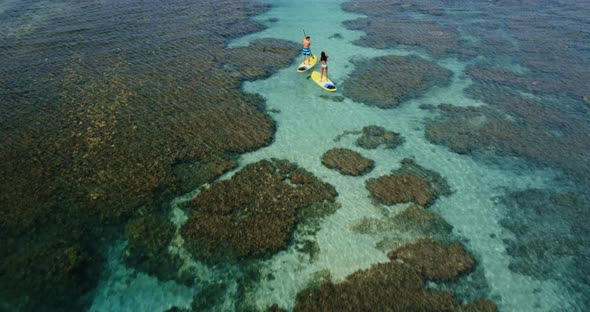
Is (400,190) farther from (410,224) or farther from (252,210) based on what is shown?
(252,210)

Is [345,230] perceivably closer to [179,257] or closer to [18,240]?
[179,257]

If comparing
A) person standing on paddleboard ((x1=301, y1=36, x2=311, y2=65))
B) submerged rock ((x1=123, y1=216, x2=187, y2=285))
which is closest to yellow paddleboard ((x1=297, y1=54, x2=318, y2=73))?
person standing on paddleboard ((x1=301, y1=36, x2=311, y2=65))

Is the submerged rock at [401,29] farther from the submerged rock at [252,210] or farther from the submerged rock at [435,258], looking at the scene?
the submerged rock at [435,258]

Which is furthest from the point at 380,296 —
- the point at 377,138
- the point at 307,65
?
the point at 307,65

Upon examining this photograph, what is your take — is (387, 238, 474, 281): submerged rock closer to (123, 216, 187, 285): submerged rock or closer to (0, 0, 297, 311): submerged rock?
(123, 216, 187, 285): submerged rock

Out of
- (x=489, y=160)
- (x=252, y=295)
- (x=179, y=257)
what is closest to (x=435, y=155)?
(x=489, y=160)

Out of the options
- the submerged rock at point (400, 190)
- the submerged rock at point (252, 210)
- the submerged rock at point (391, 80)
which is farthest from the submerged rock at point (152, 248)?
the submerged rock at point (391, 80)
